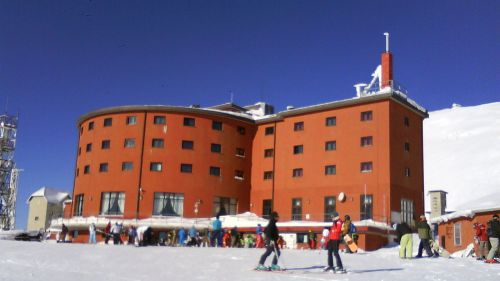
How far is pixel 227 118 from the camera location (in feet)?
167

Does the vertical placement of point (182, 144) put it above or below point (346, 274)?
above

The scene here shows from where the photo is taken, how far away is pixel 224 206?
161 ft

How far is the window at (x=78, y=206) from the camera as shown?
50.9m

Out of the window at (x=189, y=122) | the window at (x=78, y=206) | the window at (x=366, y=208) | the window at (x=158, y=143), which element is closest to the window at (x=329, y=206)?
the window at (x=366, y=208)

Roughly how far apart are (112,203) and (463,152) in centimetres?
7689

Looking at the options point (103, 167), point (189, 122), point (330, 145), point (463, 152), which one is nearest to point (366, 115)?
point (330, 145)

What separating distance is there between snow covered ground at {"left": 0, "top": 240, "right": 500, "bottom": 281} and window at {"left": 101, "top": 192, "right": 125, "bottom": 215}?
26.2 m

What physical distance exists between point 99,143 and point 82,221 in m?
7.01

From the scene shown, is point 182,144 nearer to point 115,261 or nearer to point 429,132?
point 115,261

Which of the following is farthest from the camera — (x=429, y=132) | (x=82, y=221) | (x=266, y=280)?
(x=429, y=132)

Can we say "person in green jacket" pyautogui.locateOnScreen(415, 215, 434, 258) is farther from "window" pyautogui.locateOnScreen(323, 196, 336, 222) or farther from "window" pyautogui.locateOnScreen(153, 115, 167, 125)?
"window" pyautogui.locateOnScreen(153, 115, 167, 125)

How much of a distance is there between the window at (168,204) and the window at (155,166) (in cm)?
202

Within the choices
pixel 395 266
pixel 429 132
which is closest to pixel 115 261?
pixel 395 266

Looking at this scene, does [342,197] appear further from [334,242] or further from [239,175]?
[334,242]
